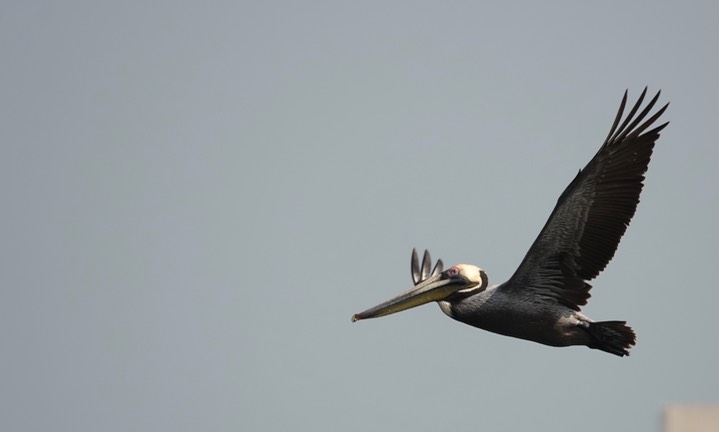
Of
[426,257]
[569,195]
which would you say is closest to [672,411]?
[569,195]

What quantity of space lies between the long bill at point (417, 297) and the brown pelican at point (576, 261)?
0.64 feet

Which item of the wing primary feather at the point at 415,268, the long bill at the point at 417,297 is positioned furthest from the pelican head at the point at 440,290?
the wing primary feather at the point at 415,268

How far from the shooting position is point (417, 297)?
13.3m

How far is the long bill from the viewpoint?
42.8ft

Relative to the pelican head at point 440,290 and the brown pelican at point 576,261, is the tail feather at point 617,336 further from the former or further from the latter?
the pelican head at point 440,290

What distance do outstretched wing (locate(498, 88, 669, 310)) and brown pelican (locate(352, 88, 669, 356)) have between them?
10 millimetres

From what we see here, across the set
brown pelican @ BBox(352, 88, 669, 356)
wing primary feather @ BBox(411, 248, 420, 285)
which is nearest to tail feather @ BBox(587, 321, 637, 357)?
brown pelican @ BBox(352, 88, 669, 356)

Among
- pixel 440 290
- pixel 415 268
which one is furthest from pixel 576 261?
pixel 415 268

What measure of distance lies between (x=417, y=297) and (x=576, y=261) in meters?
2.12

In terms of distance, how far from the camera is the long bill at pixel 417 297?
42.8ft

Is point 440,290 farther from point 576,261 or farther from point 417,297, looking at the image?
point 576,261

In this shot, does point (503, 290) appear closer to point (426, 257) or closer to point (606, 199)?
point (606, 199)

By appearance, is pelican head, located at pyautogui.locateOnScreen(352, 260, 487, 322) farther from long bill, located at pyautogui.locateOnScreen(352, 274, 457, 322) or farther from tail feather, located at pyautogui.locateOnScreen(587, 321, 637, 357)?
tail feather, located at pyautogui.locateOnScreen(587, 321, 637, 357)

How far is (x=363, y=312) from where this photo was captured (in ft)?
43.8
